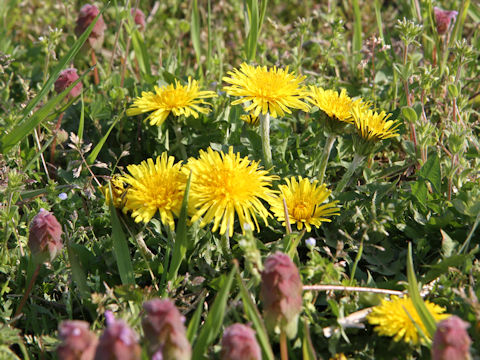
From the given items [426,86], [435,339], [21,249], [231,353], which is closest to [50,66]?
[21,249]

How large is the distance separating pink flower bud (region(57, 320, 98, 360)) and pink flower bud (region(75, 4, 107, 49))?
2.12 meters

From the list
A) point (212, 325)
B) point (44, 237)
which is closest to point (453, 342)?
point (212, 325)

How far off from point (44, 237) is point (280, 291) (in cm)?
83

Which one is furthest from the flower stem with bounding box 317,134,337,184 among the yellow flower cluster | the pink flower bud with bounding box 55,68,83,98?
the pink flower bud with bounding box 55,68,83,98

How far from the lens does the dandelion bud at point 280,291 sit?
144 cm

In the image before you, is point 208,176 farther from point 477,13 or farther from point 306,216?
point 477,13

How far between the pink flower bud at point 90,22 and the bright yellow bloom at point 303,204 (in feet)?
5.29

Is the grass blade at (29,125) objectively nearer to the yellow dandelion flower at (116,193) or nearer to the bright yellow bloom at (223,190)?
the yellow dandelion flower at (116,193)

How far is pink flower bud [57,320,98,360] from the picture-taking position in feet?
4.02

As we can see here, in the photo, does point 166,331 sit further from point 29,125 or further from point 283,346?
point 29,125

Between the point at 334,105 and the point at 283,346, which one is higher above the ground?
the point at 334,105

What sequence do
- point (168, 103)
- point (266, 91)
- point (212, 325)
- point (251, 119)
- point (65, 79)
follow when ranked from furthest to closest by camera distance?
point (65, 79) < point (251, 119) < point (168, 103) < point (266, 91) < point (212, 325)

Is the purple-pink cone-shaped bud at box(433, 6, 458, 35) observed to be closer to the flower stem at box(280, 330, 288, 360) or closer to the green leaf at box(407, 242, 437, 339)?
the green leaf at box(407, 242, 437, 339)

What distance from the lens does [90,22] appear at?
2.93m
